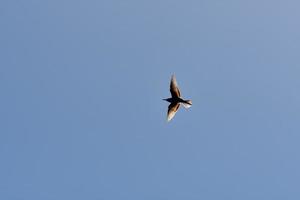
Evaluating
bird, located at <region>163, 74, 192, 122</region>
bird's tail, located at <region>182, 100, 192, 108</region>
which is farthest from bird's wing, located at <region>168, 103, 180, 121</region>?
bird's tail, located at <region>182, 100, 192, 108</region>

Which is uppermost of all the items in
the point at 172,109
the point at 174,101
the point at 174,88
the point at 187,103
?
the point at 174,88

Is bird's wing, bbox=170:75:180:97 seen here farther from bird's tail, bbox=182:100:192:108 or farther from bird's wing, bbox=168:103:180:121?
bird's wing, bbox=168:103:180:121

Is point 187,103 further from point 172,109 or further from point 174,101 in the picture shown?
point 172,109

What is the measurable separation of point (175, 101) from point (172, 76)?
3.34 m

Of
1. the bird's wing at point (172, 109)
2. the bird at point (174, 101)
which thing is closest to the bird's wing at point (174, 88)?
the bird at point (174, 101)

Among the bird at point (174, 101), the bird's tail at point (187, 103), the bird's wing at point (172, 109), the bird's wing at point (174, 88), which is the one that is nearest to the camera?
the bird's tail at point (187, 103)

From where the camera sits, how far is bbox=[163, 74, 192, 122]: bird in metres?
86.8

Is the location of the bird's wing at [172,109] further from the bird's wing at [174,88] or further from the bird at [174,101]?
the bird's wing at [174,88]

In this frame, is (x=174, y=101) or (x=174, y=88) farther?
(x=174, y=101)

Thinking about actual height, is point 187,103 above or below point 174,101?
below

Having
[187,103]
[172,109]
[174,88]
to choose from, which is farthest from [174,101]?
[187,103]

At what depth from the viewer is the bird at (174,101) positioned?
86.8 meters

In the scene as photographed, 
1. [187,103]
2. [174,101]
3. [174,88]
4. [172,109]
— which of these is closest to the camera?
[187,103]

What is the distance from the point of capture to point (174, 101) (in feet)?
288
